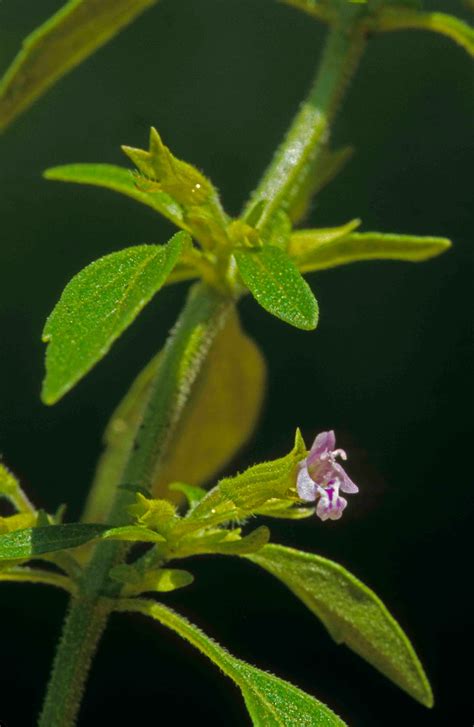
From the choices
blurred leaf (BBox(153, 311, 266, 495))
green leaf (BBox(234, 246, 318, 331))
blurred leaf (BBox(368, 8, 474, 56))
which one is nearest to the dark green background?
blurred leaf (BBox(153, 311, 266, 495))

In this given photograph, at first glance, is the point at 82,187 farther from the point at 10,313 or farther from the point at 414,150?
the point at 414,150

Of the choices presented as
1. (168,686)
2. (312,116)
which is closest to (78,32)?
(312,116)

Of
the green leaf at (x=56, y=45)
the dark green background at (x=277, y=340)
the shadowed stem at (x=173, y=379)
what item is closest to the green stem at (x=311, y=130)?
the shadowed stem at (x=173, y=379)

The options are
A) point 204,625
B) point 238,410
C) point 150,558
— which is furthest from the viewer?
point 204,625

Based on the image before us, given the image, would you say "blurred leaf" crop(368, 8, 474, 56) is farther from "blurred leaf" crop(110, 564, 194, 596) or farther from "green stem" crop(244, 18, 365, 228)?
"blurred leaf" crop(110, 564, 194, 596)

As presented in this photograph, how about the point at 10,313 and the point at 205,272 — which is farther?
the point at 10,313

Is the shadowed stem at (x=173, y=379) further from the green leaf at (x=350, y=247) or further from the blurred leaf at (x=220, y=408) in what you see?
the blurred leaf at (x=220, y=408)

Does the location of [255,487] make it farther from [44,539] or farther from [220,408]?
[220,408]
